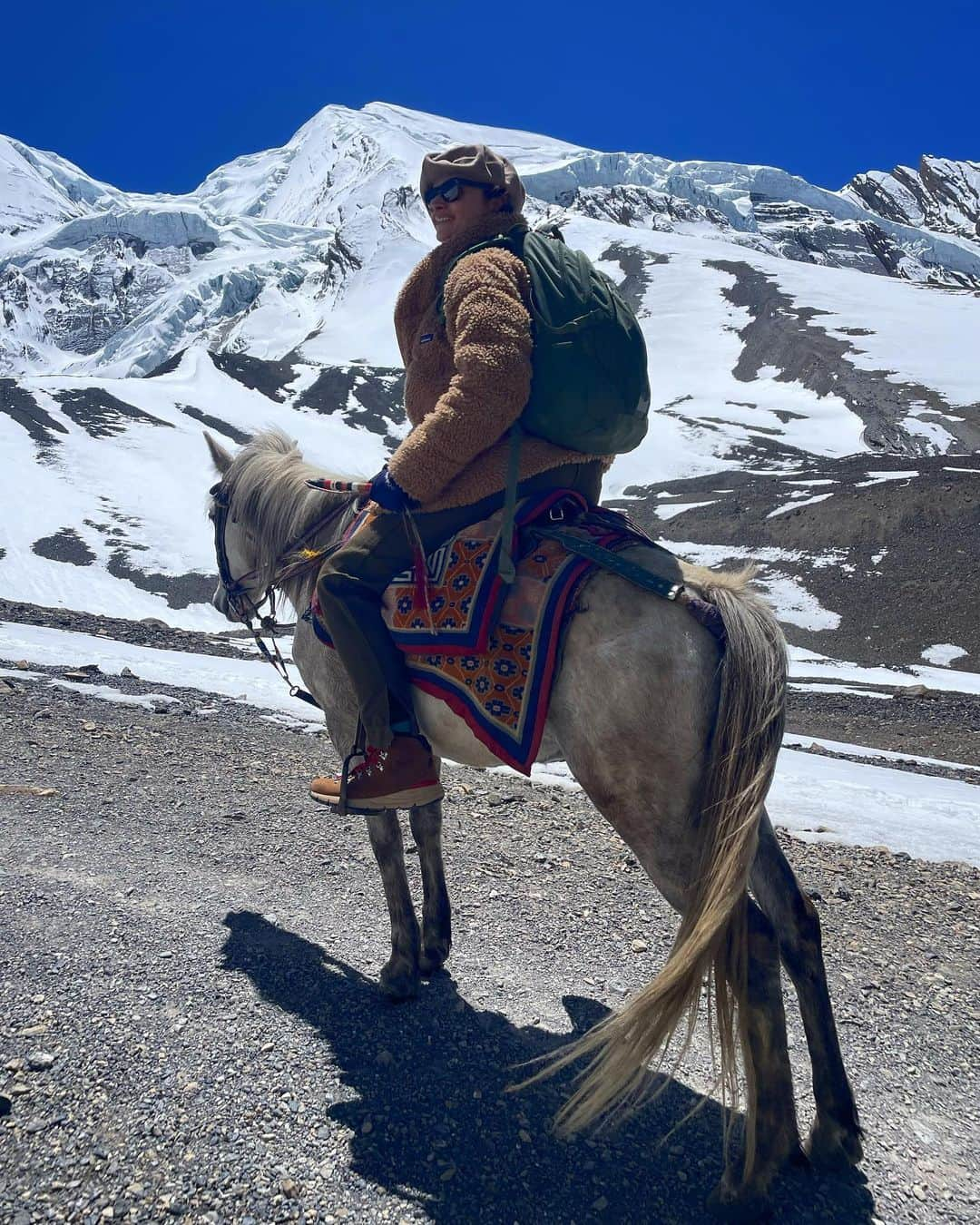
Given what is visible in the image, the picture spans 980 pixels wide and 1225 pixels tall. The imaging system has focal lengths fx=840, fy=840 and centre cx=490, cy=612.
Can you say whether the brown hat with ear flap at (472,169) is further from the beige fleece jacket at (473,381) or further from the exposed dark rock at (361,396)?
the exposed dark rock at (361,396)

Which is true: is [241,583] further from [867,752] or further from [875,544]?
[875,544]

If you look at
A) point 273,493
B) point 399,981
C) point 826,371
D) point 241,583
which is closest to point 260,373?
point 826,371

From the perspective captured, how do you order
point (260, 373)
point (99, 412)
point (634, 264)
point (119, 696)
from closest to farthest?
1. point (119, 696)
2. point (99, 412)
3. point (260, 373)
4. point (634, 264)

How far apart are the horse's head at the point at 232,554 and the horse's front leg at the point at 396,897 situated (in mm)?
1759

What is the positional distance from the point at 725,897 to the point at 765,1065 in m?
0.72

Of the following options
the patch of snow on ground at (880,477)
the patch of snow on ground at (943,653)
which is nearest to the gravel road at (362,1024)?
the patch of snow on ground at (943,653)

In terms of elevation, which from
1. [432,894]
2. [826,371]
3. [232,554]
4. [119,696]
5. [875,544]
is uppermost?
[826,371]

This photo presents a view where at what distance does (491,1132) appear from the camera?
3523mm

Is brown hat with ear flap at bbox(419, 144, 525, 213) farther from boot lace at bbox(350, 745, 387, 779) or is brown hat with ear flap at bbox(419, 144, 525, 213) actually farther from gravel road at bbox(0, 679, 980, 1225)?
gravel road at bbox(0, 679, 980, 1225)

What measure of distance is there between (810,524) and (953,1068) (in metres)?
35.0

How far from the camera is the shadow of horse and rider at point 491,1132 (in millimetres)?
3199

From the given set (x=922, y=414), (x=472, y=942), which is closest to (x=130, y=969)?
(x=472, y=942)

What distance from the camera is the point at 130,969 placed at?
437cm

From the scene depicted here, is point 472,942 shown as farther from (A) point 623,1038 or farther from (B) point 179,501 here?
(B) point 179,501
